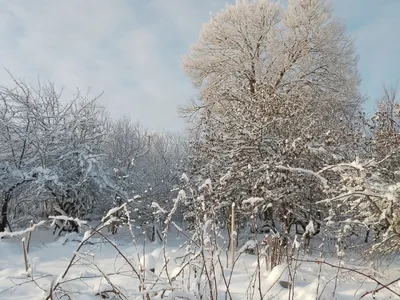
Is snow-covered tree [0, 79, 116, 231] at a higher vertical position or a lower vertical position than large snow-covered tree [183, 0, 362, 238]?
lower

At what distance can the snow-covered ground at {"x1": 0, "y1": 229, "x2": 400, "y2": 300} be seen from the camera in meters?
2.15

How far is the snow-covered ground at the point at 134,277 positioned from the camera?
7.04 ft

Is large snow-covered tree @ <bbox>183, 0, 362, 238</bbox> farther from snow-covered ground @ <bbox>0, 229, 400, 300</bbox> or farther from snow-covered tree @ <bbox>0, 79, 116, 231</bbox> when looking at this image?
snow-covered ground @ <bbox>0, 229, 400, 300</bbox>

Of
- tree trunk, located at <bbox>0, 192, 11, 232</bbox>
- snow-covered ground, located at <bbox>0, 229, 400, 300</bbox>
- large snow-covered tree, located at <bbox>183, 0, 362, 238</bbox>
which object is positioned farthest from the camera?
large snow-covered tree, located at <bbox>183, 0, 362, 238</bbox>

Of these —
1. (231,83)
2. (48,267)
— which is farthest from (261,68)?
(48,267)

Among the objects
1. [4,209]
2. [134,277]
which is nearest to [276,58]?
[4,209]

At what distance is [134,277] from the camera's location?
7.58ft

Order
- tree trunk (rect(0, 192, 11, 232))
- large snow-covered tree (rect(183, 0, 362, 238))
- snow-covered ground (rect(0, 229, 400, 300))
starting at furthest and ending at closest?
1. large snow-covered tree (rect(183, 0, 362, 238))
2. tree trunk (rect(0, 192, 11, 232))
3. snow-covered ground (rect(0, 229, 400, 300))

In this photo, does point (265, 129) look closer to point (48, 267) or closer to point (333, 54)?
point (48, 267)

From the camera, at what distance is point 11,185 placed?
9.36 m

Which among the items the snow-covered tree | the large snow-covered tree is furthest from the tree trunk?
the large snow-covered tree

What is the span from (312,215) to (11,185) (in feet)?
22.7

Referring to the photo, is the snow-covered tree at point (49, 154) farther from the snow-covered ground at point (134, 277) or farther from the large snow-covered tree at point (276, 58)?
the large snow-covered tree at point (276, 58)

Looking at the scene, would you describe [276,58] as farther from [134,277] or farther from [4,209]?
[134,277]
